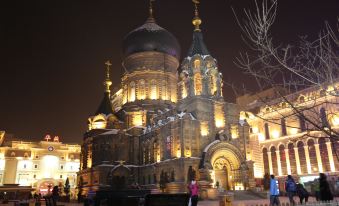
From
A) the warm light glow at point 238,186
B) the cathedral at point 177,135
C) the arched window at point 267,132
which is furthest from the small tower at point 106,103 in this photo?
the arched window at point 267,132

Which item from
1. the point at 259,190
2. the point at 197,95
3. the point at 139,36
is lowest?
the point at 259,190

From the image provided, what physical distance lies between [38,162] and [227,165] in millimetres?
48231

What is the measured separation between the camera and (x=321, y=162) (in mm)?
42438

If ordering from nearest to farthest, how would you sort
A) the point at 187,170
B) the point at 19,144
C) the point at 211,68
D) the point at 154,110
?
the point at 187,170 → the point at 211,68 → the point at 154,110 → the point at 19,144

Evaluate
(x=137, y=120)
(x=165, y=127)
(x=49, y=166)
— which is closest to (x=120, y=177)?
(x=137, y=120)

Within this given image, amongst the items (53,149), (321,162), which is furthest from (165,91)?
(53,149)

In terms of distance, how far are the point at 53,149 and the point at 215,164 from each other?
48.0 meters

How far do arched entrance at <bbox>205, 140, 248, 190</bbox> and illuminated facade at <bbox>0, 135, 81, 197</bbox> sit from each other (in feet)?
122

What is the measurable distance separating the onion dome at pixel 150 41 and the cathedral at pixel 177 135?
0.15m

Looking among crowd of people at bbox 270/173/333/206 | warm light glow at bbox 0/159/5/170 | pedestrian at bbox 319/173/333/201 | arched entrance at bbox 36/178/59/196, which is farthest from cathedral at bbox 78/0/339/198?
warm light glow at bbox 0/159/5/170

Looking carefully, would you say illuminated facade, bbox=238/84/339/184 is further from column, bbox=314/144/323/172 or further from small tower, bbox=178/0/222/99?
small tower, bbox=178/0/222/99

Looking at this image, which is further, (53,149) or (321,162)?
(53,149)

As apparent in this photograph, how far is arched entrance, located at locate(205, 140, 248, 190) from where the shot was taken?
35000mm

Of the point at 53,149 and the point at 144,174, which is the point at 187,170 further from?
the point at 53,149
